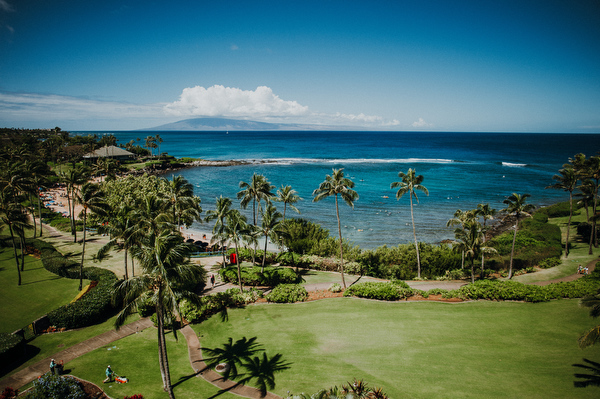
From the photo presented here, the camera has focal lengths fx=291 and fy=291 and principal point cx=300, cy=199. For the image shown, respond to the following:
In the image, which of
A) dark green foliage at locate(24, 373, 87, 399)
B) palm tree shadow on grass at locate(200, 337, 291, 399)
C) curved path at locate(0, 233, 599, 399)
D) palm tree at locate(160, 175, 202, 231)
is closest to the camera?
dark green foliage at locate(24, 373, 87, 399)

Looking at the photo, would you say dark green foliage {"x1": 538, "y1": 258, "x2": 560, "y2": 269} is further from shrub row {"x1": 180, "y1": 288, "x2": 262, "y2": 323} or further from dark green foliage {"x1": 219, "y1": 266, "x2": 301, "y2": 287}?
shrub row {"x1": 180, "y1": 288, "x2": 262, "y2": 323}

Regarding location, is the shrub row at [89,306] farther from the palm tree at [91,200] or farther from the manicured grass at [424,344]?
the manicured grass at [424,344]

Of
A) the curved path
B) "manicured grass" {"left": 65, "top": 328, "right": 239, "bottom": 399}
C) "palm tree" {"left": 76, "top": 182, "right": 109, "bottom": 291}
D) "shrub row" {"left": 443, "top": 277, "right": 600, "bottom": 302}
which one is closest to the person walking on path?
"manicured grass" {"left": 65, "top": 328, "right": 239, "bottom": 399}

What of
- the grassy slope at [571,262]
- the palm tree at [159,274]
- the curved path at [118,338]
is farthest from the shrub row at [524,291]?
the palm tree at [159,274]

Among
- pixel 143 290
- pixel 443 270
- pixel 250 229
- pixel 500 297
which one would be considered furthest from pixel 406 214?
pixel 143 290

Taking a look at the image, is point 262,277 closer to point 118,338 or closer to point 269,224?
point 269,224

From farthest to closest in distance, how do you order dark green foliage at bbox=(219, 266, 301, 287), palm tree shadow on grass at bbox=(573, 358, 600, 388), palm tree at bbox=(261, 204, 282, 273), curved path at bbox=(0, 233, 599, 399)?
palm tree at bbox=(261, 204, 282, 273)
dark green foliage at bbox=(219, 266, 301, 287)
curved path at bbox=(0, 233, 599, 399)
palm tree shadow on grass at bbox=(573, 358, 600, 388)

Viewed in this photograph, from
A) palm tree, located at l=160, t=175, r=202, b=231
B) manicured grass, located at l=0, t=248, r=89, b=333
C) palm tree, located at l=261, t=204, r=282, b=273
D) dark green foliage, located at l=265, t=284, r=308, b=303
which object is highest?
palm tree, located at l=160, t=175, r=202, b=231
